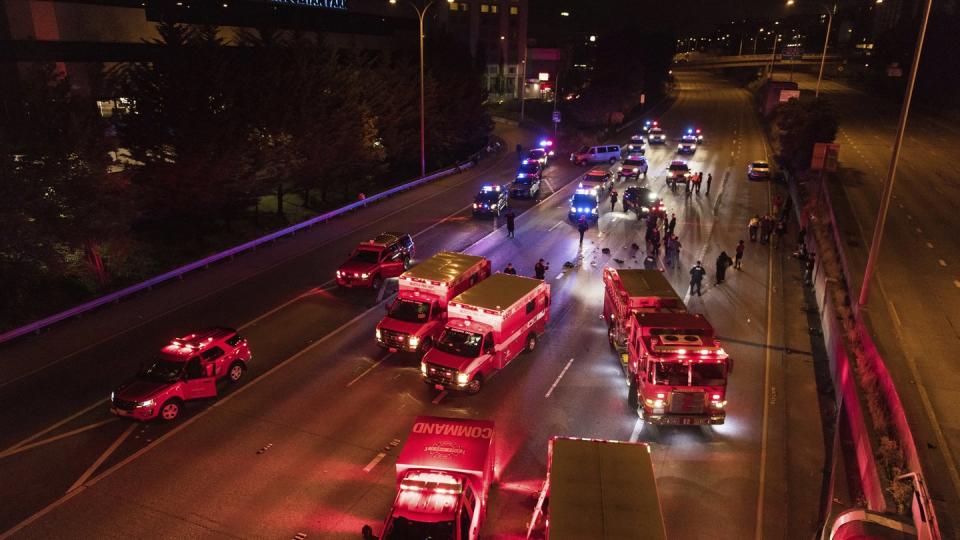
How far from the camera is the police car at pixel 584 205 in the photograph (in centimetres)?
3881

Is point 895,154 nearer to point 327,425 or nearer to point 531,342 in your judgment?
point 531,342

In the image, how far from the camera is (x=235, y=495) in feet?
47.3

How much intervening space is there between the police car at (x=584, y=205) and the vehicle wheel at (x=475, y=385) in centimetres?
2159

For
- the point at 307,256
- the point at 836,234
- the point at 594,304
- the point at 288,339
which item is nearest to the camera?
the point at 288,339

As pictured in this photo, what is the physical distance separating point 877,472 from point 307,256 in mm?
26690

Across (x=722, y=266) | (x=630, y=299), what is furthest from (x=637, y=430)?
(x=722, y=266)

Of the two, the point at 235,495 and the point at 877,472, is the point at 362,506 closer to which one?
the point at 235,495

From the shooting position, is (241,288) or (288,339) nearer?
(288,339)

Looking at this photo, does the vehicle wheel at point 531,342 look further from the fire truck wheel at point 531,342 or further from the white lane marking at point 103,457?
the white lane marking at point 103,457

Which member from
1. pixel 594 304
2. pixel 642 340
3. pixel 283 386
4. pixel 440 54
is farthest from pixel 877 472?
pixel 440 54

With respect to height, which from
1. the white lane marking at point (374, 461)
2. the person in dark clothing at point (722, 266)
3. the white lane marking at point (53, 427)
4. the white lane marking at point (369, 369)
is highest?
the person in dark clothing at point (722, 266)

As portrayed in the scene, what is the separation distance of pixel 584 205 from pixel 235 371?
25358mm

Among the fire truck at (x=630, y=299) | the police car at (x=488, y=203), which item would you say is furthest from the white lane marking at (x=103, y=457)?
the police car at (x=488, y=203)

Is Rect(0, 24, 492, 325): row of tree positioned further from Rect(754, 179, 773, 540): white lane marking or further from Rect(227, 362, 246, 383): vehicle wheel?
Rect(754, 179, 773, 540): white lane marking
